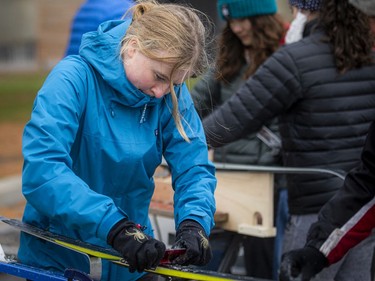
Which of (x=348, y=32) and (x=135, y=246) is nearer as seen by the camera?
(x=135, y=246)

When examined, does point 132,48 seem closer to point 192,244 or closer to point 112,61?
point 112,61

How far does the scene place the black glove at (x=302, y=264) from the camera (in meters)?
3.36

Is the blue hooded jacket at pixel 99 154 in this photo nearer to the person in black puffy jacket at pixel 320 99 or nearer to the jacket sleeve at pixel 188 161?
the jacket sleeve at pixel 188 161

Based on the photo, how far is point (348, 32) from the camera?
4.20 meters

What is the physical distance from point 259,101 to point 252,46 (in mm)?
1160

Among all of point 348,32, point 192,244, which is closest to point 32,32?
point 348,32

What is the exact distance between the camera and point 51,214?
2818mm

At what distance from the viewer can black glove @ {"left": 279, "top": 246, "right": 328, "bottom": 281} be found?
336cm

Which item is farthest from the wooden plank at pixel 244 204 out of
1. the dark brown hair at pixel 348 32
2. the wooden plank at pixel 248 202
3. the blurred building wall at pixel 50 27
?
the blurred building wall at pixel 50 27

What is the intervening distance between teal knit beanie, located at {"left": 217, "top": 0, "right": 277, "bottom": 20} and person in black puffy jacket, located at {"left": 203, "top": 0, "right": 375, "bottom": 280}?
1.05 meters

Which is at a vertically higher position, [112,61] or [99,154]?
[112,61]

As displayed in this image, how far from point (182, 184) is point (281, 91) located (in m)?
1.14

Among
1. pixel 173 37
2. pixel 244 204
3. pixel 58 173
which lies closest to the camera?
pixel 58 173

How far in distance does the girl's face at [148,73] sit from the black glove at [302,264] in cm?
84
